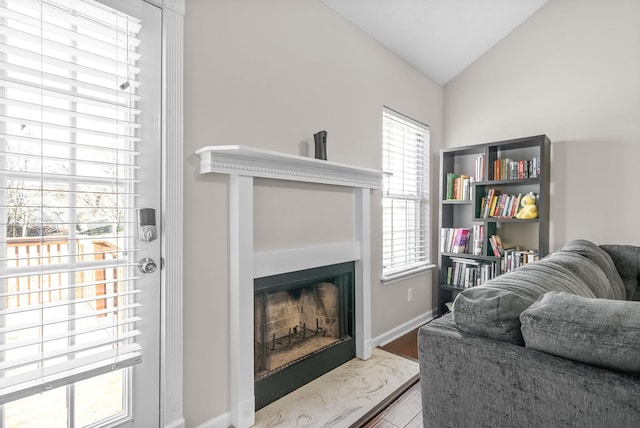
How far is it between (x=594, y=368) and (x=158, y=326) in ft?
5.32

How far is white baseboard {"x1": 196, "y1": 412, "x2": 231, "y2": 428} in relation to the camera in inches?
68.3

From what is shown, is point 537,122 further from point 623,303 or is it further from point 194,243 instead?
point 194,243

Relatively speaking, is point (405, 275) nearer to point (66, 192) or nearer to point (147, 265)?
point (147, 265)

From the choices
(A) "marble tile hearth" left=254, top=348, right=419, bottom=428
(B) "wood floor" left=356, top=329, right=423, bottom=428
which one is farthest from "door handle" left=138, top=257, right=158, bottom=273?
(B) "wood floor" left=356, top=329, right=423, bottom=428

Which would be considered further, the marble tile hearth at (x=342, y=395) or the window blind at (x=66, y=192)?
the marble tile hearth at (x=342, y=395)

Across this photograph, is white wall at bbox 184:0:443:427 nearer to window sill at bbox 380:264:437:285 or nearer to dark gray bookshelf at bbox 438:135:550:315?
window sill at bbox 380:264:437:285

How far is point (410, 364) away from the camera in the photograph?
99.9 inches

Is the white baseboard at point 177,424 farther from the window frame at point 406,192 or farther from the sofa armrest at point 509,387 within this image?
the window frame at point 406,192

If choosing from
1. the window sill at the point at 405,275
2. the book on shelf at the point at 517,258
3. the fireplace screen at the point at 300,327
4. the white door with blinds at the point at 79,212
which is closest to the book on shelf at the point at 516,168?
the book on shelf at the point at 517,258

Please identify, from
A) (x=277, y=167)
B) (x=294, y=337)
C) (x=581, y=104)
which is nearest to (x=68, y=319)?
(x=277, y=167)

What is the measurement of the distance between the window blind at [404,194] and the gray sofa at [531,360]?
6.15ft

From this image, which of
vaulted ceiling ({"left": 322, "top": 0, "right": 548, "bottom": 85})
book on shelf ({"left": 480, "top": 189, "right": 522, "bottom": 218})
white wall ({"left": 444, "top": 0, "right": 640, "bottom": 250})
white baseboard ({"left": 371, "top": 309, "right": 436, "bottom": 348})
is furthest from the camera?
book on shelf ({"left": 480, "top": 189, "right": 522, "bottom": 218})

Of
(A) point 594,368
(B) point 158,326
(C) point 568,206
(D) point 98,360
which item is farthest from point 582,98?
(D) point 98,360

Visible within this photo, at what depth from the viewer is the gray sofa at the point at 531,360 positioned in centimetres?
81
